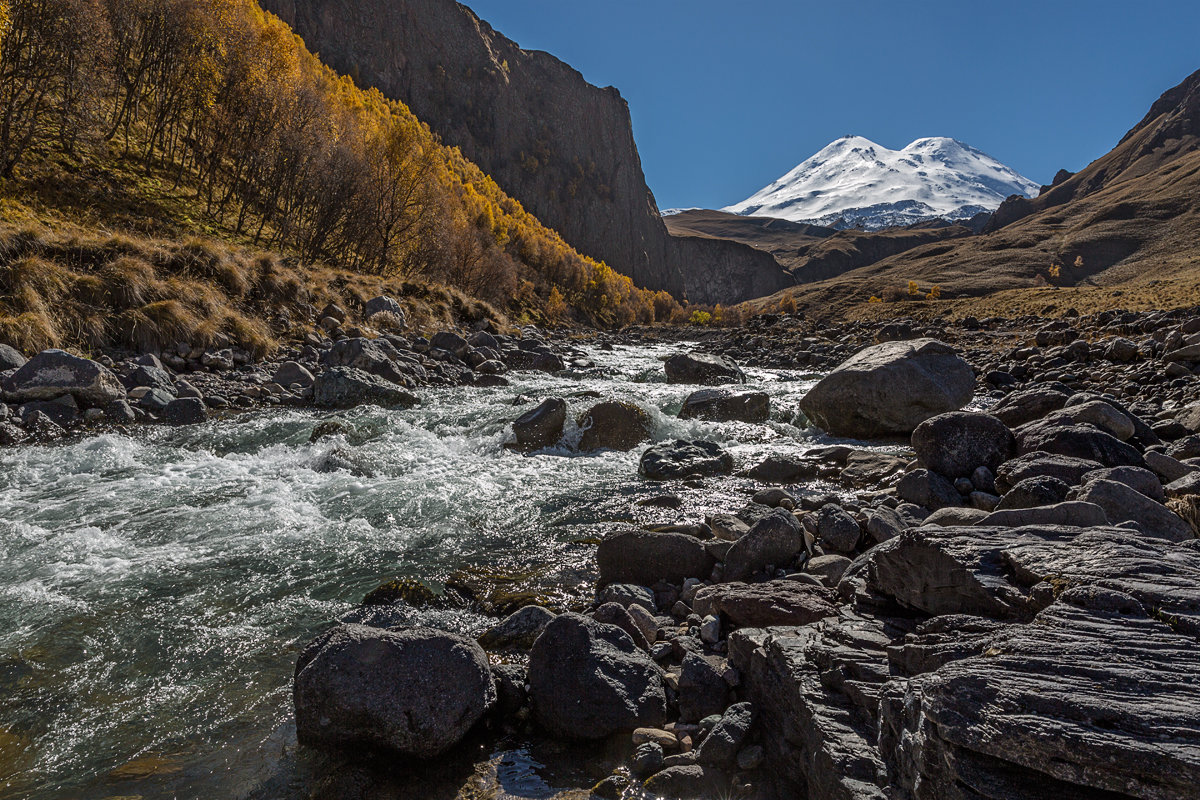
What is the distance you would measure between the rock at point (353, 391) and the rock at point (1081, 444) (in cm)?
1292

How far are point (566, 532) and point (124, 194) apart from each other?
93.8 ft

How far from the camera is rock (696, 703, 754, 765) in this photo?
3.20 meters

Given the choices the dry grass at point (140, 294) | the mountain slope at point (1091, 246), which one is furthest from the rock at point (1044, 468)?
the mountain slope at point (1091, 246)

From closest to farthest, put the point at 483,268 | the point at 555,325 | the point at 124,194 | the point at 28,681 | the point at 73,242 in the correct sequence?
1. the point at 28,681
2. the point at 73,242
3. the point at 124,194
4. the point at 483,268
5. the point at 555,325

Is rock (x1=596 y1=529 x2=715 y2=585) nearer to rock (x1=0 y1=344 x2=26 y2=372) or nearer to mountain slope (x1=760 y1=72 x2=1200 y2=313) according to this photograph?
rock (x1=0 y1=344 x2=26 y2=372)

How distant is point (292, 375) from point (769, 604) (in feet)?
47.7

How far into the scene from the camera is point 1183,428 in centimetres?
930

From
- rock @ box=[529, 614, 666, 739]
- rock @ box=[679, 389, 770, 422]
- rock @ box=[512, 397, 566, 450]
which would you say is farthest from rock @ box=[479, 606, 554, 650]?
rock @ box=[679, 389, 770, 422]

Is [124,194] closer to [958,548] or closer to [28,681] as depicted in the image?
[28,681]

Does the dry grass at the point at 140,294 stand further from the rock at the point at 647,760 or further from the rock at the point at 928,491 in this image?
the rock at the point at 928,491

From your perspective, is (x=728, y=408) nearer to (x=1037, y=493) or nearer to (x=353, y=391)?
(x=1037, y=493)

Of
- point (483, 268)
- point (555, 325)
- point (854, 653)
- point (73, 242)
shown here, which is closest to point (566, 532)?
point (854, 653)

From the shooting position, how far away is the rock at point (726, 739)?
3.20m

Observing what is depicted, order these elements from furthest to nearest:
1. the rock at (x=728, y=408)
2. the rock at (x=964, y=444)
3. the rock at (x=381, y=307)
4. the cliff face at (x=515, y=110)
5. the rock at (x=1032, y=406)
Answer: the cliff face at (x=515, y=110)
the rock at (x=381, y=307)
the rock at (x=728, y=408)
the rock at (x=1032, y=406)
the rock at (x=964, y=444)
